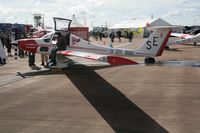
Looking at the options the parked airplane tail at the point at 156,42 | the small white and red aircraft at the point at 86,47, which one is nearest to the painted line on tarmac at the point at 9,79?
the small white and red aircraft at the point at 86,47

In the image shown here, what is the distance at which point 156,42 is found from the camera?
17.6m

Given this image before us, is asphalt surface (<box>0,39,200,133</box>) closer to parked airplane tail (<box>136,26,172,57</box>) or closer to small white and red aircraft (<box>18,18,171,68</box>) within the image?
small white and red aircraft (<box>18,18,171,68</box>)

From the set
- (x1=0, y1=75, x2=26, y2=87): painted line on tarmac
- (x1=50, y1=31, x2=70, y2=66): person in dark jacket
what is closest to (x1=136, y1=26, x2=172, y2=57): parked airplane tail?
(x1=50, y1=31, x2=70, y2=66): person in dark jacket

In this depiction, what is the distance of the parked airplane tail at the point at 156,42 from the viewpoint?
57.6 feet

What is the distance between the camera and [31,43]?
17.0 metres

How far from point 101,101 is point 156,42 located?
8.99m

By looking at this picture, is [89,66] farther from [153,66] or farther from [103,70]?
[153,66]

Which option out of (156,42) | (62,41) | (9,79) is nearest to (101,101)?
(9,79)

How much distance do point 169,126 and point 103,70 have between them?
930 cm

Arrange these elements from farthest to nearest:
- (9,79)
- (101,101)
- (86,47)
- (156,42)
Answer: (156,42), (86,47), (9,79), (101,101)

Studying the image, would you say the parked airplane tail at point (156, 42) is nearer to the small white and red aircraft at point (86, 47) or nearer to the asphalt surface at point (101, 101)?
the small white and red aircraft at point (86, 47)

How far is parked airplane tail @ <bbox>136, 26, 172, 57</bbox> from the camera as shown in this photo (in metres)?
17.6

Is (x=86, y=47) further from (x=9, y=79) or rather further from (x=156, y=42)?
(x=9, y=79)

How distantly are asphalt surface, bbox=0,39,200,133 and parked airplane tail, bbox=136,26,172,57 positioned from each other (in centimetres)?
243
